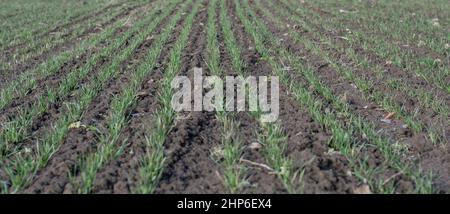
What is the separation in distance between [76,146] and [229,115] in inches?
65.3

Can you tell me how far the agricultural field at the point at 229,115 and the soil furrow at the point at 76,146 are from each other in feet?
0.05

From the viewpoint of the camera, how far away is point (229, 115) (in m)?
5.27

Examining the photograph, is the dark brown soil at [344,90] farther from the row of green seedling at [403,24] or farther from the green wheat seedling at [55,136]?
the green wheat seedling at [55,136]

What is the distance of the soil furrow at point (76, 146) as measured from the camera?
3688 mm

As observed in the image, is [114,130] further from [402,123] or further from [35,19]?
[35,19]

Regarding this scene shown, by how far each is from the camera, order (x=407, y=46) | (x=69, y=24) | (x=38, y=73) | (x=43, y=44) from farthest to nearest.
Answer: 1. (x=69, y=24)
2. (x=43, y=44)
3. (x=407, y=46)
4. (x=38, y=73)

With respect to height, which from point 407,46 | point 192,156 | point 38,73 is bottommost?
point 407,46

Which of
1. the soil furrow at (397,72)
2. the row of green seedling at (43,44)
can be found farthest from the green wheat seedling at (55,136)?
the soil furrow at (397,72)

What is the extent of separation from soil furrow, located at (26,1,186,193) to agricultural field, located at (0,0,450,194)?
2 centimetres

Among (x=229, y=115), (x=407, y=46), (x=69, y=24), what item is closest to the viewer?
(x=229, y=115)

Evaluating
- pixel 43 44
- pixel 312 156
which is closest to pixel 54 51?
pixel 43 44

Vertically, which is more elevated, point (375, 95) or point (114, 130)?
point (114, 130)

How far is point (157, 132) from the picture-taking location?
454 cm
